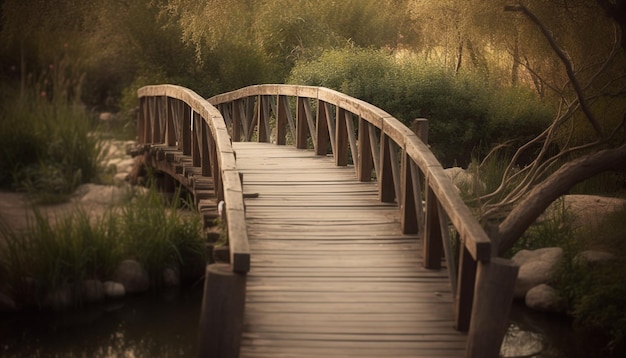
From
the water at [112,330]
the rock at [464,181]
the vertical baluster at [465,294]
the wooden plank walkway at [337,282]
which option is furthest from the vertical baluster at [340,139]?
the vertical baluster at [465,294]

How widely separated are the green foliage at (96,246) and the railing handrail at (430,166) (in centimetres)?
194

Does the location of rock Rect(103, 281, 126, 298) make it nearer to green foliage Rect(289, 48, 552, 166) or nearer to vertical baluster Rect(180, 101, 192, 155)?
vertical baluster Rect(180, 101, 192, 155)

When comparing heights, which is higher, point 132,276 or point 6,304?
point 132,276

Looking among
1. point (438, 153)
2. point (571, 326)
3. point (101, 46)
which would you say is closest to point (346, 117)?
point (571, 326)

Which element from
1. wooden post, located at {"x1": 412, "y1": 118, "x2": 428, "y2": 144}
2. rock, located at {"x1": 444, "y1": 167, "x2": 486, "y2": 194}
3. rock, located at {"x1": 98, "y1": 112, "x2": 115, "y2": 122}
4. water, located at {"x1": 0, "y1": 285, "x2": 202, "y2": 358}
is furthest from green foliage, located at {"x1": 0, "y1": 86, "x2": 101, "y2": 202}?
rock, located at {"x1": 98, "y1": 112, "x2": 115, "y2": 122}

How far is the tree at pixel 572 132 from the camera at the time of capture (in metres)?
8.67

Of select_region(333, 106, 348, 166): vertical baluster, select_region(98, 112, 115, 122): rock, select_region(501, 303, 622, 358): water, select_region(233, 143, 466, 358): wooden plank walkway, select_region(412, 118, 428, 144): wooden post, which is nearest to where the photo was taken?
select_region(233, 143, 466, 358): wooden plank walkway

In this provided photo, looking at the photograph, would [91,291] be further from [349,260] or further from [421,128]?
[421,128]

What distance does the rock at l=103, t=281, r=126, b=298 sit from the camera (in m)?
9.12

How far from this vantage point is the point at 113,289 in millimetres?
9133

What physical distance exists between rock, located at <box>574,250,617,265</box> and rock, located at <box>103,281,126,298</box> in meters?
4.34

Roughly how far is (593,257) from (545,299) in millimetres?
587

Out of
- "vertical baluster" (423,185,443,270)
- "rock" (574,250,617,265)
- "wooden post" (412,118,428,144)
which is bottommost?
"rock" (574,250,617,265)

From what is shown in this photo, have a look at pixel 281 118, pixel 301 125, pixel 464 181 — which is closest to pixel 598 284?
pixel 464 181
